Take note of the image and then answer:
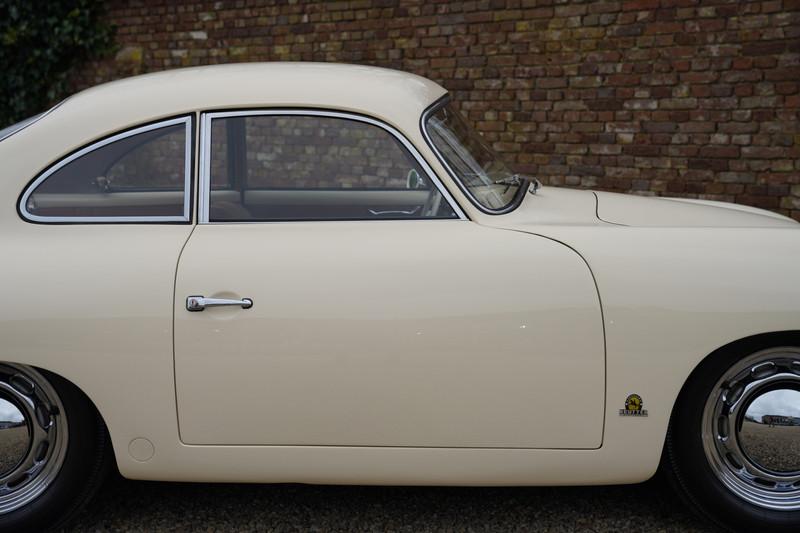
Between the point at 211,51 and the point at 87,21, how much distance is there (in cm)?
159

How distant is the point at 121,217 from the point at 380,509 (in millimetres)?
1419

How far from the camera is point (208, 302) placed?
99.0 inches

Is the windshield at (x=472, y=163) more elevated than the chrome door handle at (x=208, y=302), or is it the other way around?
the windshield at (x=472, y=163)

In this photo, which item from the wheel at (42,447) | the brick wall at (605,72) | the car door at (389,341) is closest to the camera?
the car door at (389,341)

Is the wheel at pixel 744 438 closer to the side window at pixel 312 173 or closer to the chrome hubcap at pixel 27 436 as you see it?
the side window at pixel 312 173

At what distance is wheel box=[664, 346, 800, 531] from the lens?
258 centimetres

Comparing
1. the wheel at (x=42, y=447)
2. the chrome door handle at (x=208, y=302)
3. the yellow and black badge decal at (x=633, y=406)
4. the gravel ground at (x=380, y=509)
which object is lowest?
the gravel ground at (x=380, y=509)

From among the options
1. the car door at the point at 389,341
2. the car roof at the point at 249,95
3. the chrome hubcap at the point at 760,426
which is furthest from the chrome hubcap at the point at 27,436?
the chrome hubcap at the point at 760,426

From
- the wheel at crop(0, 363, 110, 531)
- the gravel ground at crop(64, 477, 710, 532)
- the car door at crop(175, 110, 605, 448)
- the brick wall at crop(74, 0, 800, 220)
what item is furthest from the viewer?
the brick wall at crop(74, 0, 800, 220)

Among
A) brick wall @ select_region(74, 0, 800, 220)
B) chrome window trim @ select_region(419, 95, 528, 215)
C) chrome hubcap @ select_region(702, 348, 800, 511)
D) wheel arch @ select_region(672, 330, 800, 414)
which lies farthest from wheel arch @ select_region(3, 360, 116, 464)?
brick wall @ select_region(74, 0, 800, 220)

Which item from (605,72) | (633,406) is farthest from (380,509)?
(605,72)

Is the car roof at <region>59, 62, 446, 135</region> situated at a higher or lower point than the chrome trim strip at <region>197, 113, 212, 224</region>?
higher

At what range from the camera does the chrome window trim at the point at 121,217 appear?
8.84ft

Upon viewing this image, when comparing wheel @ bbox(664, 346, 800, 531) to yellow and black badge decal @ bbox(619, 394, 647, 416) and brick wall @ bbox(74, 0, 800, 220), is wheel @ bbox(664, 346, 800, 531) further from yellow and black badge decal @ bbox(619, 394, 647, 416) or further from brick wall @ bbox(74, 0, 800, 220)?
brick wall @ bbox(74, 0, 800, 220)
